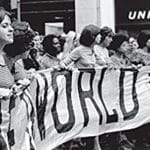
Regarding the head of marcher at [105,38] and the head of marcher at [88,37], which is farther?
the head of marcher at [105,38]

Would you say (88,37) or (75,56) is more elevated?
(88,37)

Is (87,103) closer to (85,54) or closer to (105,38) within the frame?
(85,54)

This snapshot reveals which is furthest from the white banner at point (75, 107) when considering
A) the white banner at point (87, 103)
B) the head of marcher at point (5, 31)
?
the head of marcher at point (5, 31)

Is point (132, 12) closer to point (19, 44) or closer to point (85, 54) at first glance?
point (85, 54)

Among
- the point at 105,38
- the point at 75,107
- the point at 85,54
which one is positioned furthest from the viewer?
the point at 105,38

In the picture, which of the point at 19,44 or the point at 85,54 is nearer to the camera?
the point at 19,44

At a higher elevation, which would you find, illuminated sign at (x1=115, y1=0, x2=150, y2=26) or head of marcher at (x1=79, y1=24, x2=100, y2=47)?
illuminated sign at (x1=115, y1=0, x2=150, y2=26)

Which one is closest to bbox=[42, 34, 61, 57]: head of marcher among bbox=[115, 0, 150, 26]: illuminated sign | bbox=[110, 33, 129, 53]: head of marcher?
bbox=[110, 33, 129, 53]: head of marcher

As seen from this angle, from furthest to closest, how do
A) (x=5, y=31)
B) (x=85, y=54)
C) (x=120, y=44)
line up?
(x=120, y=44), (x=85, y=54), (x=5, y=31)

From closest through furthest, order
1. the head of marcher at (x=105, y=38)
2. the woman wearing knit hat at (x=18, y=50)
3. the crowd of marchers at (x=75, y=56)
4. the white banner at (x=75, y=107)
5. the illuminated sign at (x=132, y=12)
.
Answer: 1. the white banner at (x=75, y=107)
2. the crowd of marchers at (x=75, y=56)
3. the woman wearing knit hat at (x=18, y=50)
4. the head of marcher at (x=105, y=38)
5. the illuminated sign at (x=132, y=12)

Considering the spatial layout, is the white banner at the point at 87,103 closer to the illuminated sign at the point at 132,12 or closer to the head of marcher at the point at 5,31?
the head of marcher at the point at 5,31

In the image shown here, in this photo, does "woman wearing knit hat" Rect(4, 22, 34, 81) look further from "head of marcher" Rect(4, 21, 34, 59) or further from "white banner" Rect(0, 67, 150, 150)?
"white banner" Rect(0, 67, 150, 150)

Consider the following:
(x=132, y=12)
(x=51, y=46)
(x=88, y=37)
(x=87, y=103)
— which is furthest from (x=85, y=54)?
(x=132, y=12)

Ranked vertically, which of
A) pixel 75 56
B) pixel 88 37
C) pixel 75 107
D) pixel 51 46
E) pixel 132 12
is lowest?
pixel 75 107
